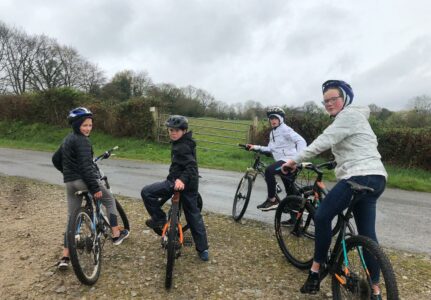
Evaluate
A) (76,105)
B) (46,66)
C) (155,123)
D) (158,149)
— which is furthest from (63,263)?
(46,66)

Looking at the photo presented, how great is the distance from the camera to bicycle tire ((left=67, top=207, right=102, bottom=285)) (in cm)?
A: 350

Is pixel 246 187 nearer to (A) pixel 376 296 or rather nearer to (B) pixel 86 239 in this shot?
(B) pixel 86 239

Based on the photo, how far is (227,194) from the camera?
26.9ft

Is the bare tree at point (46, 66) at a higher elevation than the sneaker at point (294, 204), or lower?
higher

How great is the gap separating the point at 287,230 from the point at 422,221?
3509mm

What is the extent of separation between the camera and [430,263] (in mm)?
4570

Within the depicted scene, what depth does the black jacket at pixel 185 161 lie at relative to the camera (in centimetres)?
413

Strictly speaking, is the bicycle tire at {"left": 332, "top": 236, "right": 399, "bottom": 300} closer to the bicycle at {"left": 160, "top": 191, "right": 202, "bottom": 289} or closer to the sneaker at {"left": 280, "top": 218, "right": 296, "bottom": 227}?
the sneaker at {"left": 280, "top": 218, "right": 296, "bottom": 227}

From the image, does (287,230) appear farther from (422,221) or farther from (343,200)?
(422,221)

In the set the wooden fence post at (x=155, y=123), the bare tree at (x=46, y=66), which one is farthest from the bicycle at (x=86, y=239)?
the bare tree at (x=46, y=66)

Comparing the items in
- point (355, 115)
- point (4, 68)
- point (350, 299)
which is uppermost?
point (4, 68)

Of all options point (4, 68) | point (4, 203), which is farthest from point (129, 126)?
point (4, 68)

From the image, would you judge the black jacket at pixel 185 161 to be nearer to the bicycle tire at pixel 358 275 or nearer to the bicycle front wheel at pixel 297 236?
the bicycle front wheel at pixel 297 236

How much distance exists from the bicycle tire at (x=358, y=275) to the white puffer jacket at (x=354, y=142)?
0.60 metres
